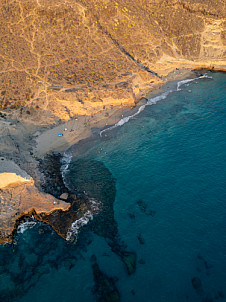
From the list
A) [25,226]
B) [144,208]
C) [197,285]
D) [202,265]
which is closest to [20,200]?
[25,226]

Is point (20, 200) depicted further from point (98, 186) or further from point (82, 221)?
point (98, 186)

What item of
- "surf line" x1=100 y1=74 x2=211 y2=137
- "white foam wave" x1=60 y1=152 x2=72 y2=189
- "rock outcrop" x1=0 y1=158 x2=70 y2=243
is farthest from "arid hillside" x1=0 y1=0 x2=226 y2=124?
"rock outcrop" x1=0 y1=158 x2=70 y2=243

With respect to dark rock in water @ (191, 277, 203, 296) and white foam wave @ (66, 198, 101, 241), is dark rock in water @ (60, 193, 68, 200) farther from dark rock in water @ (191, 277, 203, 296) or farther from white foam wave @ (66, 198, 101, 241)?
dark rock in water @ (191, 277, 203, 296)

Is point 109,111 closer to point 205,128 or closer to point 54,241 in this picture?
point 205,128

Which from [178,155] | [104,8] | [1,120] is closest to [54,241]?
[178,155]

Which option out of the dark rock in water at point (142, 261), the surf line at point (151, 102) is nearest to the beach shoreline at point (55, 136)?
the surf line at point (151, 102)
